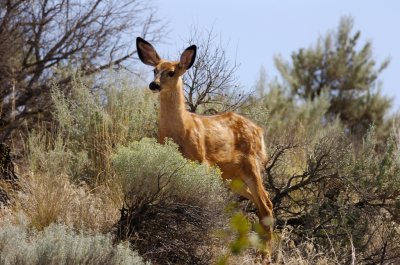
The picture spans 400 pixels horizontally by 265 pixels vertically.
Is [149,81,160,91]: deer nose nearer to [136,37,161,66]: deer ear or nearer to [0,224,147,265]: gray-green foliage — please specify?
[136,37,161,66]: deer ear

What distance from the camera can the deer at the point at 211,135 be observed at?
10219mm

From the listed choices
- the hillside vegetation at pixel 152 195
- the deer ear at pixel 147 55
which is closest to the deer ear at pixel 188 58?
the deer ear at pixel 147 55

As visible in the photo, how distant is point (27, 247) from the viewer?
8023 mm

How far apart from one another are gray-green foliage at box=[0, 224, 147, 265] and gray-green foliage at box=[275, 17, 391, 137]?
1846cm

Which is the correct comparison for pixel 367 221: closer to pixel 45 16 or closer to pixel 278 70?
pixel 45 16

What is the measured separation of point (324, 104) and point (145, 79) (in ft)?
35.2

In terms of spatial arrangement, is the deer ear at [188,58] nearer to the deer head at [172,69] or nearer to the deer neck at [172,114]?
the deer head at [172,69]

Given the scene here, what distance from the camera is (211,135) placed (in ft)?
34.8

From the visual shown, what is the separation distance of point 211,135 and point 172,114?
59 centimetres

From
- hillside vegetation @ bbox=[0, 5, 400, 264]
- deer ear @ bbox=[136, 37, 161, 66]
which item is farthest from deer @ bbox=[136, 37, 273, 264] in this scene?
hillside vegetation @ bbox=[0, 5, 400, 264]

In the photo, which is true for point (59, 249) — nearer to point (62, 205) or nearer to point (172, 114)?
point (62, 205)

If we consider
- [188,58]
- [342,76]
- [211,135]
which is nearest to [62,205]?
[211,135]

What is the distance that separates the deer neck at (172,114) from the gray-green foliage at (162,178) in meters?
0.80

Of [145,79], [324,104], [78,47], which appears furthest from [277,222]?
[324,104]
